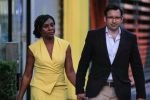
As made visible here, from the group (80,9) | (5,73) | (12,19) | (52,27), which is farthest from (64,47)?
(80,9)

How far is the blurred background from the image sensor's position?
9641 mm

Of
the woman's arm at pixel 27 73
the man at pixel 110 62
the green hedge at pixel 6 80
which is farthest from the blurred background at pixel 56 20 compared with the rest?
the man at pixel 110 62

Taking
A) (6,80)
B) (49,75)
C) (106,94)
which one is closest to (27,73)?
(49,75)

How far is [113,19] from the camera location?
593 cm

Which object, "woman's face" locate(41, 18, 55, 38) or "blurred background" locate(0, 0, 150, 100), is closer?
"woman's face" locate(41, 18, 55, 38)

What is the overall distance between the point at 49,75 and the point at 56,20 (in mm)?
5366

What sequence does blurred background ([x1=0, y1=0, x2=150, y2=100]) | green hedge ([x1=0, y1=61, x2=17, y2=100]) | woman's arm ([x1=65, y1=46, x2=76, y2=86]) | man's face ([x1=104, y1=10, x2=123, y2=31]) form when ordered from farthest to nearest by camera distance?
blurred background ([x1=0, y1=0, x2=150, y2=100]) → green hedge ([x1=0, y1=61, x2=17, y2=100]) → woman's arm ([x1=65, y1=46, x2=76, y2=86]) → man's face ([x1=104, y1=10, x2=123, y2=31])

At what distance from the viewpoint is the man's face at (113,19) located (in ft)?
19.5

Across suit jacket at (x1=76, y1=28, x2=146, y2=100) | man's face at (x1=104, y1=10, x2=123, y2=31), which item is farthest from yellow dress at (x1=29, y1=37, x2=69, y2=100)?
man's face at (x1=104, y1=10, x2=123, y2=31)

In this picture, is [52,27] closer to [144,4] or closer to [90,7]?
[90,7]

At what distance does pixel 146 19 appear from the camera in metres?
17.6

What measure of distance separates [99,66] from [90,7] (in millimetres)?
6678

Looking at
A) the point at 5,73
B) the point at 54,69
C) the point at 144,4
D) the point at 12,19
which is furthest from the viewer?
the point at 144,4

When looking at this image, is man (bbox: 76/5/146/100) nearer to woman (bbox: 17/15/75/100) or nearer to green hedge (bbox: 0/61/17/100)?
woman (bbox: 17/15/75/100)
